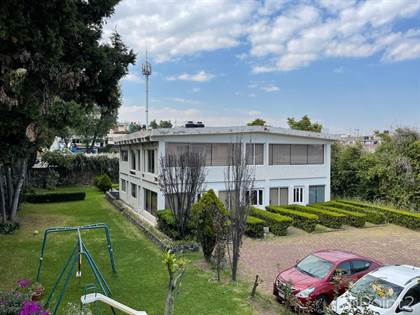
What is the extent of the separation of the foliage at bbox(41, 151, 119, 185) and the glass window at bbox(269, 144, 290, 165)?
2235 centimetres

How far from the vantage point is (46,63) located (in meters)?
8.68

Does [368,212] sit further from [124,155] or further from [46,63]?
[46,63]

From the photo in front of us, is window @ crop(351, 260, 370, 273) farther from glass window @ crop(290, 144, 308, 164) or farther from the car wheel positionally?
glass window @ crop(290, 144, 308, 164)

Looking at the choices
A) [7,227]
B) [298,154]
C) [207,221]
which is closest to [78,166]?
[7,227]

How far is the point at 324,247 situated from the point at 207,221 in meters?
6.50

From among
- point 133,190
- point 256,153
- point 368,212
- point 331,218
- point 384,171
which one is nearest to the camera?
point 331,218

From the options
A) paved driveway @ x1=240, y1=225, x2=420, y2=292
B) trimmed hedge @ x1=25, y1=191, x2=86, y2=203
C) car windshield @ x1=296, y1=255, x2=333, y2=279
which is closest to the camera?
car windshield @ x1=296, y1=255, x2=333, y2=279

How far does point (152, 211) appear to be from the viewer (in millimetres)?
20625

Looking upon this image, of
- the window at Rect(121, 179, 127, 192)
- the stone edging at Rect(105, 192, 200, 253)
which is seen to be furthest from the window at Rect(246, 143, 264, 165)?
the window at Rect(121, 179, 127, 192)

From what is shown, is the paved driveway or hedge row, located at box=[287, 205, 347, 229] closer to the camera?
the paved driveway

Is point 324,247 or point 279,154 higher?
point 279,154

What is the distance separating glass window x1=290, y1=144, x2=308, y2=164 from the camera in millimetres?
24281

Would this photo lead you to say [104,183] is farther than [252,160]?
Yes

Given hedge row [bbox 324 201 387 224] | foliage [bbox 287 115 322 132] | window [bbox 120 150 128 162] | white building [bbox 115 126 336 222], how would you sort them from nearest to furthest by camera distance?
white building [bbox 115 126 336 222] → hedge row [bbox 324 201 387 224] → window [bbox 120 150 128 162] → foliage [bbox 287 115 322 132]
